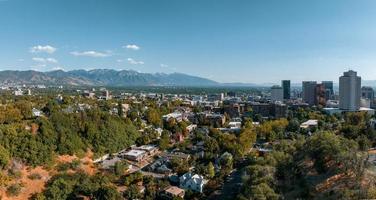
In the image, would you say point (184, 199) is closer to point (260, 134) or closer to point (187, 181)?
point (187, 181)

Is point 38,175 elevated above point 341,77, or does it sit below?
below

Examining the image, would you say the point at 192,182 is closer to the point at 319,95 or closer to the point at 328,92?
the point at 319,95

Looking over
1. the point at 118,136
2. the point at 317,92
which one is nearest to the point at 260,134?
the point at 118,136

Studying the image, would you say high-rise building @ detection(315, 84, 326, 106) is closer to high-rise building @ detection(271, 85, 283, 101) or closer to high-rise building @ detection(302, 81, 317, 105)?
high-rise building @ detection(302, 81, 317, 105)

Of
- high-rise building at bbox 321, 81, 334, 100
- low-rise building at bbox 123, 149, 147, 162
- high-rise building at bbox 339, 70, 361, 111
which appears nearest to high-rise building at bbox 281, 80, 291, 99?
high-rise building at bbox 321, 81, 334, 100

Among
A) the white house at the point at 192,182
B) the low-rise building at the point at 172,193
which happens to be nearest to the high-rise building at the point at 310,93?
the white house at the point at 192,182
